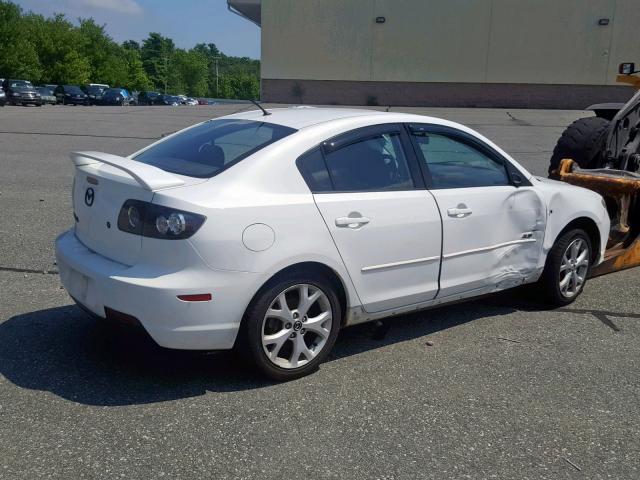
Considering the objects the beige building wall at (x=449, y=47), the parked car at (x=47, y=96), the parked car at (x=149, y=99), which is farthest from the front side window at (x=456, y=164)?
the parked car at (x=149, y=99)

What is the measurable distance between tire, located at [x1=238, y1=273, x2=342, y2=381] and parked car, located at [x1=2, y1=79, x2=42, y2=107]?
4103cm

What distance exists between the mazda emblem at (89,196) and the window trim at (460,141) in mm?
2045

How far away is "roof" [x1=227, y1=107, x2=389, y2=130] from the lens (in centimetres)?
434

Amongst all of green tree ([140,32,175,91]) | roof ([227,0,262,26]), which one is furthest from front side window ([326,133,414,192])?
green tree ([140,32,175,91])

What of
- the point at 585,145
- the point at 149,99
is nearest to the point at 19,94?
the point at 149,99

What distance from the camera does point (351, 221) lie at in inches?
159

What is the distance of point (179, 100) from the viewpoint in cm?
6231

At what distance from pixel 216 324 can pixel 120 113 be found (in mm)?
25860

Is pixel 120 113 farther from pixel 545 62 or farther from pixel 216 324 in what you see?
pixel 216 324

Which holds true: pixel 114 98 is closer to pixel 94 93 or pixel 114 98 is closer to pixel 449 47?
pixel 94 93

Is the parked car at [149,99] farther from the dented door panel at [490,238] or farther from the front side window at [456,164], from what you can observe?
the dented door panel at [490,238]

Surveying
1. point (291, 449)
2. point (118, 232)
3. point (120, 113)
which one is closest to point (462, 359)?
point (291, 449)

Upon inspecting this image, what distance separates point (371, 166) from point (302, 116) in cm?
62

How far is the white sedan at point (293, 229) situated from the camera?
3.57m
